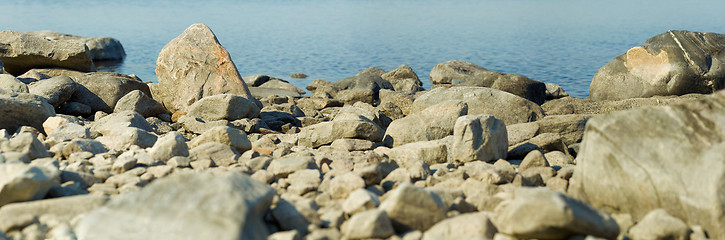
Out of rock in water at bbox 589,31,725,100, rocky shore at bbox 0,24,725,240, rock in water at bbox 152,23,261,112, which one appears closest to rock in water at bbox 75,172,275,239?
rocky shore at bbox 0,24,725,240

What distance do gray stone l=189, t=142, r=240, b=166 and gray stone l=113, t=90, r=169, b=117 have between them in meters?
4.05

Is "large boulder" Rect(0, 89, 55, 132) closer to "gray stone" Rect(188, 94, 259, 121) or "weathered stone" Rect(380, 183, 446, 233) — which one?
"gray stone" Rect(188, 94, 259, 121)

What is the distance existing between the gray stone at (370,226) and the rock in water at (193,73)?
7.02m

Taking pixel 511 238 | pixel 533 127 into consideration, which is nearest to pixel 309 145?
pixel 533 127

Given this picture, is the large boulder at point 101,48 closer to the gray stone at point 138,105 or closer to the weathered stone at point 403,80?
the weathered stone at point 403,80

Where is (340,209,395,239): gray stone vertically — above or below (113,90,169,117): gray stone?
above

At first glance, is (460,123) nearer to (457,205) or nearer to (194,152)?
(457,205)

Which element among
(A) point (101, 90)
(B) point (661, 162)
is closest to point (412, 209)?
(B) point (661, 162)

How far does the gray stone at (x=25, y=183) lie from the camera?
3.92 metres

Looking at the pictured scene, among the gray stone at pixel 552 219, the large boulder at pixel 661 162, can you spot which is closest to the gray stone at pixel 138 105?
the large boulder at pixel 661 162

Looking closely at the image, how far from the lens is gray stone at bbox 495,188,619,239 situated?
3.43 m

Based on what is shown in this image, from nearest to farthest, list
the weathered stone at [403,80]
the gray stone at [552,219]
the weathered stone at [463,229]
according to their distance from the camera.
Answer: the gray stone at [552,219]
the weathered stone at [463,229]
the weathered stone at [403,80]

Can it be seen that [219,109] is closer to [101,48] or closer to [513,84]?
[513,84]

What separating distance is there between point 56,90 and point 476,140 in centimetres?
651
